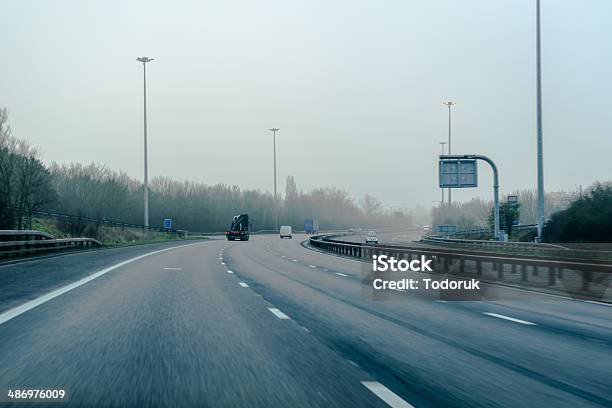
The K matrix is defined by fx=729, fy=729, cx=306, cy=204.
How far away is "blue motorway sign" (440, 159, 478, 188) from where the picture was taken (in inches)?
2237

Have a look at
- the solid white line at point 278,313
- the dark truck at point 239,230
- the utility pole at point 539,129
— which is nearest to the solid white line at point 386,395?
the solid white line at point 278,313

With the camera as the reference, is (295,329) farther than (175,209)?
No

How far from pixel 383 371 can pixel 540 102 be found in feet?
123

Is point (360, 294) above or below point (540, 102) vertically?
below

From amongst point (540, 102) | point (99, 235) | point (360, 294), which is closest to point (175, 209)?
point (99, 235)

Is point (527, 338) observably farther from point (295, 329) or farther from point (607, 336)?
point (295, 329)

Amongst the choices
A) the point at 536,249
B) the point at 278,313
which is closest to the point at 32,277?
the point at 278,313

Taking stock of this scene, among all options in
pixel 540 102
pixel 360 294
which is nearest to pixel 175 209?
pixel 540 102

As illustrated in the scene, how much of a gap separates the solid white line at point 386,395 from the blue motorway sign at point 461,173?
169 feet

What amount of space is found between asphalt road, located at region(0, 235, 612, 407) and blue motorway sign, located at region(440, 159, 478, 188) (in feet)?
136

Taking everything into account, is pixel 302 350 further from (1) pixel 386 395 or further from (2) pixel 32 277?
(2) pixel 32 277

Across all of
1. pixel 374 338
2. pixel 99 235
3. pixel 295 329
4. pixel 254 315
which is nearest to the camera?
pixel 374 338

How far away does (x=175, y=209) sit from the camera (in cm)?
15838

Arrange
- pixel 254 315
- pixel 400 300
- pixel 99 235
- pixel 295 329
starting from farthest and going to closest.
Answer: pixel 99 235 < pixel 400 300 < pixel 254 315 < pixel 295 329
